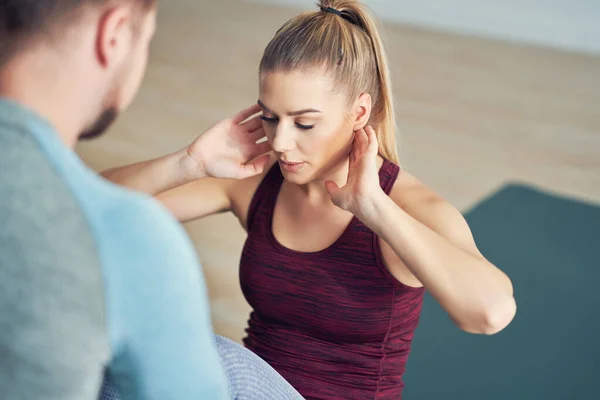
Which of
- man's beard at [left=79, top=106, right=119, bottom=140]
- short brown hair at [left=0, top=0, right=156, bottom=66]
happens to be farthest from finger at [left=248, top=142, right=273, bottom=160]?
short brown hair at [left=0, top=0, right=156, bottom=66]

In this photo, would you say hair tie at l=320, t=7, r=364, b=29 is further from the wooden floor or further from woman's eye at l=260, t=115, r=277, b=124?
the wooden floor

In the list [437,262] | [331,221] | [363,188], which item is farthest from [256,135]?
[437,262]

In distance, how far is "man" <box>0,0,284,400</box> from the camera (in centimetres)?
78

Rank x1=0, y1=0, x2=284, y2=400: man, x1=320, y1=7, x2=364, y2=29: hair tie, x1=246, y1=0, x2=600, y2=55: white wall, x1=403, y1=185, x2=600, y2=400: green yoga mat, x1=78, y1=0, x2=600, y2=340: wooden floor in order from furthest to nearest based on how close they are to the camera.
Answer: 1. x1=246, y1=0, x2=600, y2=55: white wall
2. x1=78, y1=0, x2=600, y2=340: wooden floor
3. x1=403, y1=185, x2=600, y2=400: green yoga mat
4. x1=320, y1=7, x2=364, y2=29: hair tie
5. x1=0, y1=0, x2=284, y2=400: man

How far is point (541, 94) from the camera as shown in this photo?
16.7ft

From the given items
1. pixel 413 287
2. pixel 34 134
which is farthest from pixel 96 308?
pixel 413 287

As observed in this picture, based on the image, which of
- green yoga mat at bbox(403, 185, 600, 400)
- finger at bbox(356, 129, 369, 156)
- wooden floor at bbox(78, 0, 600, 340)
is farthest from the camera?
wooden floor at bbox(78, 0, 600, 340)

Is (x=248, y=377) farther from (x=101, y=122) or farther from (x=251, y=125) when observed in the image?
(x=251, y=125)

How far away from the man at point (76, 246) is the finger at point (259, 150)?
32.5 inches

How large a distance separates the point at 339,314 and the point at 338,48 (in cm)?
53

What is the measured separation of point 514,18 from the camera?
640 centimetres

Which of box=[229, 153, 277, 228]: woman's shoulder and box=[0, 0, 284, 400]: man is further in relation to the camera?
box=[229, 153, 277, 228]: woman's shoulder

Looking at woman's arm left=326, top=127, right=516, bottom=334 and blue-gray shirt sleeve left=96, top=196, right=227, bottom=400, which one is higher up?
blue-gray shirt sleeve left=96, top=196, right=227, bottom=400

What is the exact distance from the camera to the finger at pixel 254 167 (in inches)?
67.4
